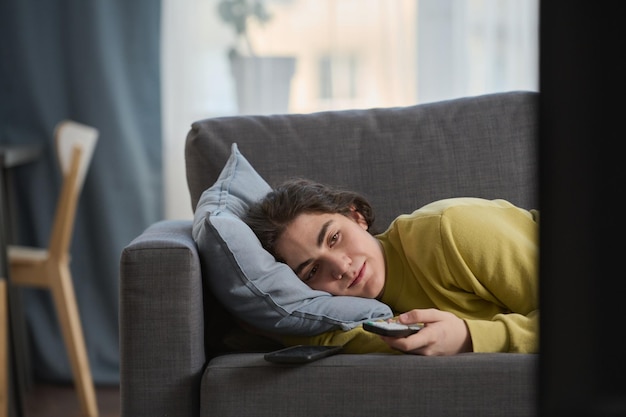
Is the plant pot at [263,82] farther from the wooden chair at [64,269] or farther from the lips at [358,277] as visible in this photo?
the lips at [358,277]

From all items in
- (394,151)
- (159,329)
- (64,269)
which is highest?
(394,151)

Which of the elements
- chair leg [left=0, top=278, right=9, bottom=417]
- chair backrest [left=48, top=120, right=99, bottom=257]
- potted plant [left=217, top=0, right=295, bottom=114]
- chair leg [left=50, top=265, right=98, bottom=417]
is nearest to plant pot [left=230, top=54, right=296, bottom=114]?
potted plant [left=217, top=0, right=295, bottom=114]

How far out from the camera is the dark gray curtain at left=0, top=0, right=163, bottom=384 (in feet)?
10.3

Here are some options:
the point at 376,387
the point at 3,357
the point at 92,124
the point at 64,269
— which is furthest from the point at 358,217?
the point at 92,124

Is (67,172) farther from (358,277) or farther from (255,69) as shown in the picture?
(358,277)

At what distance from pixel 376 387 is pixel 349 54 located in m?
1.90

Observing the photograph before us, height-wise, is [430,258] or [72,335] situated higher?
[430,258]

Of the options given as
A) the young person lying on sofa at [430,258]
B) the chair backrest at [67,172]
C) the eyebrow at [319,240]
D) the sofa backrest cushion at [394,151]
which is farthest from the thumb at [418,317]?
the chair backrest at [67,172]

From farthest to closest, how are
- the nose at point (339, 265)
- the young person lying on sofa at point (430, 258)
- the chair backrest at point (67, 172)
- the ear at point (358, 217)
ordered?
the chair backrest at point (67, 172) → the ear at point (358, 217) → the nose at point (339, 265) → the young person lying on sofa at point (430, 258)

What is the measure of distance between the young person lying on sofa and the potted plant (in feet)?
4.52

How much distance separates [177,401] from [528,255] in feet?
2.08

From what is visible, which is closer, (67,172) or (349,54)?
(67,172)

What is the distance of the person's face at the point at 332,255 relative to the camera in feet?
5.32

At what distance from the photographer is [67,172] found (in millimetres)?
2768
